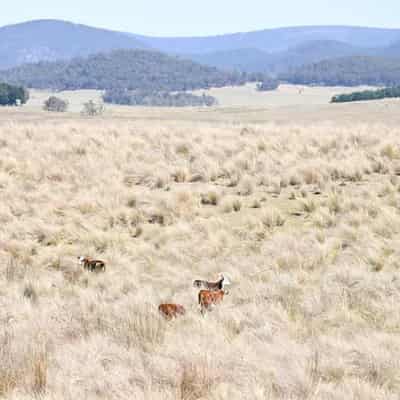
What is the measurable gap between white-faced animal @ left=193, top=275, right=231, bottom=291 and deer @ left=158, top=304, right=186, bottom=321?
0.95 metres

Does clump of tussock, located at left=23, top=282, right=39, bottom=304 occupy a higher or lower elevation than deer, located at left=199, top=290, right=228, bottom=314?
lower

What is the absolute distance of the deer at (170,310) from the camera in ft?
19.0

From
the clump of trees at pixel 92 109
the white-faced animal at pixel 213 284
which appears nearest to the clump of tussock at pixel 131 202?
the white-faced animal at pixel 213 284

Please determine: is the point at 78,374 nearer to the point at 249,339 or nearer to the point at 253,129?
the point at 249,339

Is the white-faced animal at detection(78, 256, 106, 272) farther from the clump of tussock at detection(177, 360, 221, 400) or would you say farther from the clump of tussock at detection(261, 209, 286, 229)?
the clump of tussock at detection(177, 360, 221, 400)

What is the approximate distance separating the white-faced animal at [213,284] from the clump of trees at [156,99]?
15607cm

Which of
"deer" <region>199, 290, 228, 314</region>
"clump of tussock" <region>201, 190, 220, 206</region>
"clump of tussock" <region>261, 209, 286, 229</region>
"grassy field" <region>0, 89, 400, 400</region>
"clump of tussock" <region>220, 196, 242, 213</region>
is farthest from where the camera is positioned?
"clump of tussock" <region>201, 190, 220, 206</region>

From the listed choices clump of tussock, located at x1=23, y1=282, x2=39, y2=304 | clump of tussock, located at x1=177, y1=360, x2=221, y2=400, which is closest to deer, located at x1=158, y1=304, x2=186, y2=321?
clump of tussock, located at x1=177, y1=360, x2=221, y2=400

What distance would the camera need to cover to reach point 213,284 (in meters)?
6.99

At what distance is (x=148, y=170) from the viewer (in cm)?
1373

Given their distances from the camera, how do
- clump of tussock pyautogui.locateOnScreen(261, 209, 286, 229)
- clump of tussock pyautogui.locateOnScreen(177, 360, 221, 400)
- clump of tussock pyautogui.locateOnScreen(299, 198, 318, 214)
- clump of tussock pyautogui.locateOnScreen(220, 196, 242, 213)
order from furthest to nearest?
clump of tussock pyautogui.locateOnScreen(220, 196, 242, 213) → clump of tussock pyautogui.locateOnScreen(299, 198, 318, 214) → clump of tussock pyautogui.locateOnScreen(261, 209, 286, 229) → clump of tussock pyautogui.locateOnScreen(177, 360, 221, 400)

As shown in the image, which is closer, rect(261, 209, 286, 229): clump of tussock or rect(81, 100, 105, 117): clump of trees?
rect(261, 209, 286, 229): clump of tussock

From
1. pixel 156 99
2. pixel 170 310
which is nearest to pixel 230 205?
pixel 170 310

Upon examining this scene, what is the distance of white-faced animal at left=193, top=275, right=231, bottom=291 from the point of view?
22.7ft
